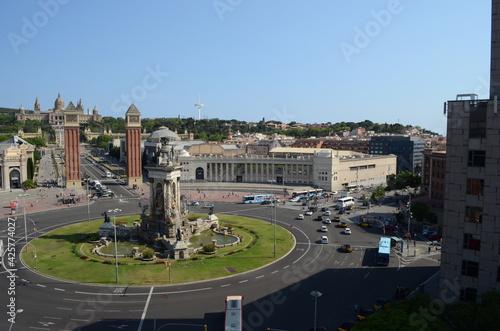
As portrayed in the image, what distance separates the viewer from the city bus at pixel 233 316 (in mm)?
38188

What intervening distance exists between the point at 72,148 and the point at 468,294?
13020 centimetres

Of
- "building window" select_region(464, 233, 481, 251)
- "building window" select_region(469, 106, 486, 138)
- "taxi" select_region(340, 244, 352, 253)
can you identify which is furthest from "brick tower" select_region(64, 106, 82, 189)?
"building window" select_region(469, 106, 486, 138)

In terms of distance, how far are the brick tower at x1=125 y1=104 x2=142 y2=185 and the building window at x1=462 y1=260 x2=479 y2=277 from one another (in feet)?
404

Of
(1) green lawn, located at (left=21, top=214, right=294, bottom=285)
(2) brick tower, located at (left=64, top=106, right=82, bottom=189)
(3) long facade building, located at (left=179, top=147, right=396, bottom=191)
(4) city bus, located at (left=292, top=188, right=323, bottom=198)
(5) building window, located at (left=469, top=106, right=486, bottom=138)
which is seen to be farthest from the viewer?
(3) long facade building, located at (left=179, top=147, right=396, bottom=191)

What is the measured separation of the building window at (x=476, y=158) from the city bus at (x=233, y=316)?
24.5 metres

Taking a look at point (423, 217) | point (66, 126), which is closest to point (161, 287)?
point (423, 217)

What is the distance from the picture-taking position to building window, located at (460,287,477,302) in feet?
115

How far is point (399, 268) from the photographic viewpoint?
57562mm

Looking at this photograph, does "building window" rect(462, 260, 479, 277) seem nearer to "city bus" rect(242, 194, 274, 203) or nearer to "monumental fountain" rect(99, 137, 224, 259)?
"monumental fountain" rect(99, 137, 224, 259)

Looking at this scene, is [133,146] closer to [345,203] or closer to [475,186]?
[345,203]

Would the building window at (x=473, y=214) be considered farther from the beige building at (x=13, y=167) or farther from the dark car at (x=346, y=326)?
the beige building at (x=13, y=167)

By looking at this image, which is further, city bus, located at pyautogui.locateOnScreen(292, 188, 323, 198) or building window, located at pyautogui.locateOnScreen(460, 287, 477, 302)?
city bus, located at pyautogui.locateOnScreen(292, 188, 323, 198)

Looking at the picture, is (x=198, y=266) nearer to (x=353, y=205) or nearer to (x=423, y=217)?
(x=423, y=217)

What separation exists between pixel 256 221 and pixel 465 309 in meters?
62.0
